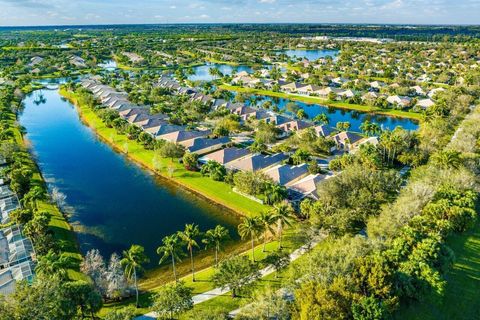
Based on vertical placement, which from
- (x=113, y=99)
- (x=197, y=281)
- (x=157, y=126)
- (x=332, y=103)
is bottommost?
(x=197, y=281)

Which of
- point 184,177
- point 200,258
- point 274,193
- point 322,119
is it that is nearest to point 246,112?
point 322,119

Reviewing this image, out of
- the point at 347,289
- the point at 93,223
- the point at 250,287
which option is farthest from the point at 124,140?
the point at 347,289

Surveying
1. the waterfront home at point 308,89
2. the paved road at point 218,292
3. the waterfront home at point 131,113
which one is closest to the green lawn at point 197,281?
the paved road at point 218,292

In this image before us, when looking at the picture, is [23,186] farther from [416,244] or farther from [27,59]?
[27,59]

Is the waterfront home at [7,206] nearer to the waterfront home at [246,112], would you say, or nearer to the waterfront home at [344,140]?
the waterfront home at [246,112]

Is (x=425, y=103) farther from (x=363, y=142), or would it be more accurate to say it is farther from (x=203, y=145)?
(x=203, y=145)
